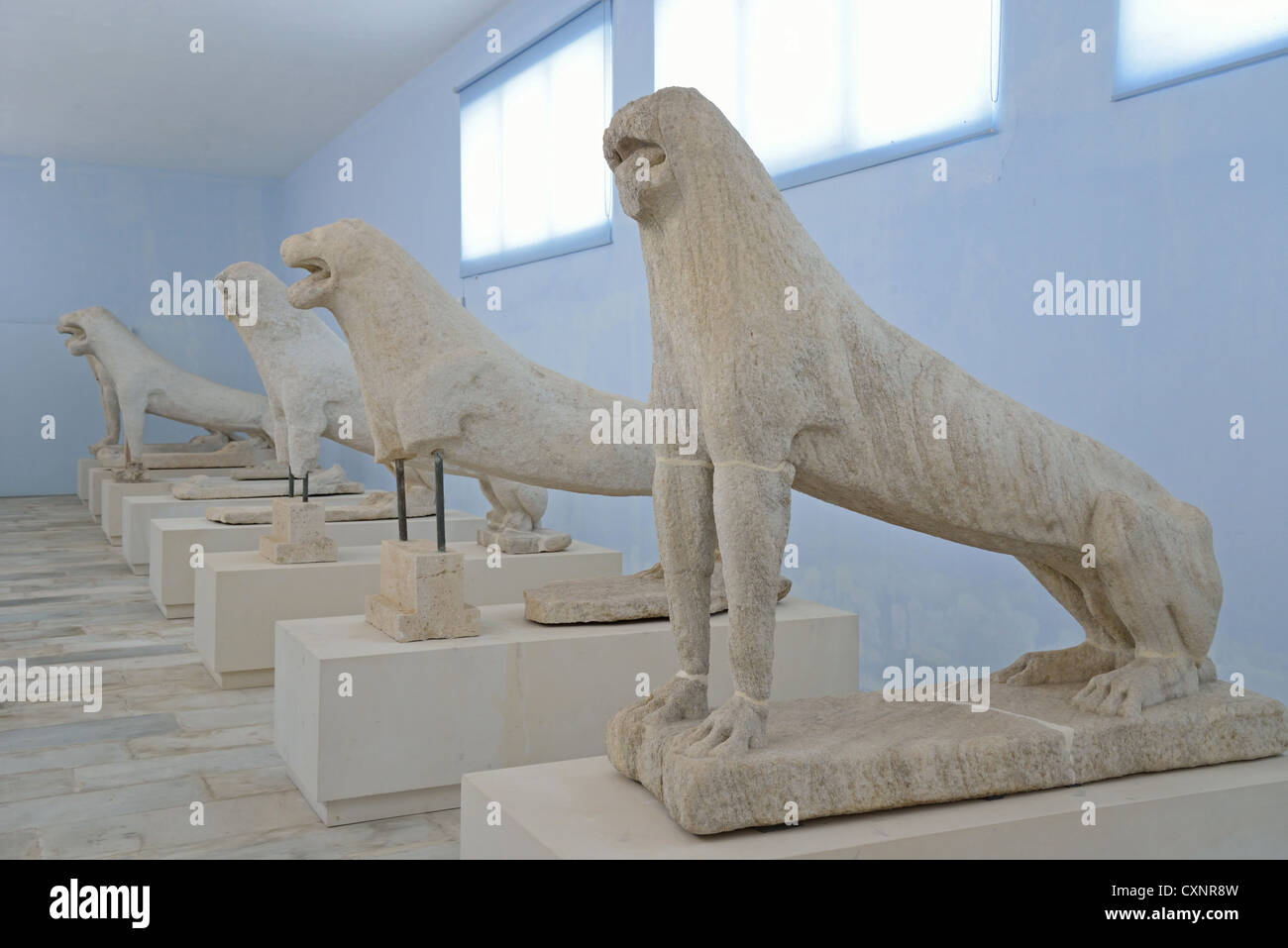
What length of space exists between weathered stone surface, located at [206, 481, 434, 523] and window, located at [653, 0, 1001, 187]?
279 centimetres

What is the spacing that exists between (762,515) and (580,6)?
20.8 feet

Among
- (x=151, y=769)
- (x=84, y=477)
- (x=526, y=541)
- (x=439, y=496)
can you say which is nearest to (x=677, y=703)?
(x=439, y=496)

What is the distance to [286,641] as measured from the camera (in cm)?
386

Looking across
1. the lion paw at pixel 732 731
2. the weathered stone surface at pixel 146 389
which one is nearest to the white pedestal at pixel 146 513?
the weathered stone surface at pixel 146 389

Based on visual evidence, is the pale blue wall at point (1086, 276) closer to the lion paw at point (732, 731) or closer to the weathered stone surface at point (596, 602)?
the weathered stone surface at point (596, 602)

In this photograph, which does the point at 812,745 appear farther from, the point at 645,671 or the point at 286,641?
the point at 286,641

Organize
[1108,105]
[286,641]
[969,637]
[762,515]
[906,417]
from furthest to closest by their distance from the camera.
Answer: [969,637] → [1108,105] → [286,641] → [906,417] → [762,515]

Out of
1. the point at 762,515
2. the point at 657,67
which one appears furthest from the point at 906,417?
the point at 657,67

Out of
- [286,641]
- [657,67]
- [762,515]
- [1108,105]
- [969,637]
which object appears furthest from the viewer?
[657,67]

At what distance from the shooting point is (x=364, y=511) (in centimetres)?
684

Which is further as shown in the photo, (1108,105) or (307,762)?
(1108,105)

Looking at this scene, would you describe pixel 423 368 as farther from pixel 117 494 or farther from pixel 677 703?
pixel 117 494

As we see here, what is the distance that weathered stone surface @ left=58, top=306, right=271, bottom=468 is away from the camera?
9.98 meters

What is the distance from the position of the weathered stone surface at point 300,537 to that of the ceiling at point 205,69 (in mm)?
5176
